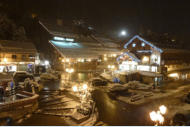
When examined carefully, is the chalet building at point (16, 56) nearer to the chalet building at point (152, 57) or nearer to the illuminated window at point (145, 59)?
the chalet building at point (152, 57)

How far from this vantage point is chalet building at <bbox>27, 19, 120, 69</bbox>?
94.4 ft

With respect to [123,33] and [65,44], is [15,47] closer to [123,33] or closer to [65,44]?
[65,44]

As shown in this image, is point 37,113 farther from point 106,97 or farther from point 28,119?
point 106,97

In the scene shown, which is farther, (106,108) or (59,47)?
(59,47)

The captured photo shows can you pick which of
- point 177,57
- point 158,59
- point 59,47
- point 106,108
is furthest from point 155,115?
point 177,57

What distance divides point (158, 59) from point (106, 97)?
15.2 meters

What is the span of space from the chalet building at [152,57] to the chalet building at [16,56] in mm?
21940

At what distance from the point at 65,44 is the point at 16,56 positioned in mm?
11093

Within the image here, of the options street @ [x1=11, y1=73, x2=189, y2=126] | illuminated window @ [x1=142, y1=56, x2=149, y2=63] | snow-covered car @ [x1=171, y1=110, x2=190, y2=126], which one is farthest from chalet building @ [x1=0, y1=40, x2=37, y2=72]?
snow-covered car @ [x1=171, y1=110, x2=190, y2=126]

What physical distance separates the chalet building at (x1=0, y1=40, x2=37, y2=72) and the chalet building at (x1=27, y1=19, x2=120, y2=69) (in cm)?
398

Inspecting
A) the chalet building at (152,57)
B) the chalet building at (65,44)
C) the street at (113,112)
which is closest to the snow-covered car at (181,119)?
the street at (113,112)

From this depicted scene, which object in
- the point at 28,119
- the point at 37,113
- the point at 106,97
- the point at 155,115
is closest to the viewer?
the point at 155,115

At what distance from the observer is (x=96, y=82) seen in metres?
24.7

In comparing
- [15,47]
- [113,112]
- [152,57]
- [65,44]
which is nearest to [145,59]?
[152,57]
